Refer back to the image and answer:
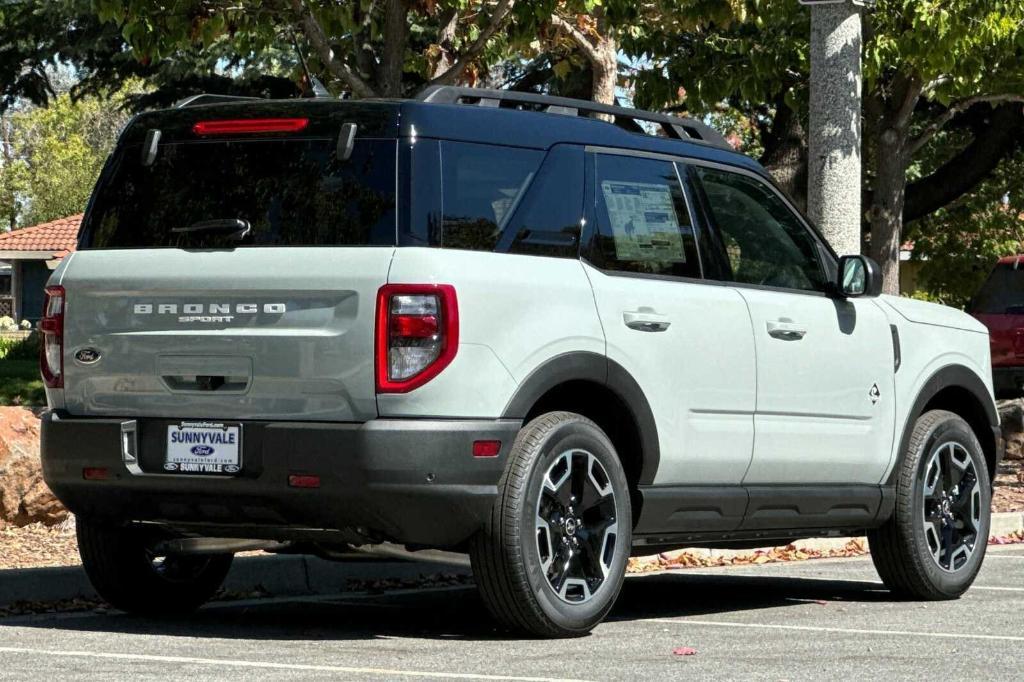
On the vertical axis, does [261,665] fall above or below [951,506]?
below

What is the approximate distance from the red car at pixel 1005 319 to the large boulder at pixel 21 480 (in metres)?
13.7

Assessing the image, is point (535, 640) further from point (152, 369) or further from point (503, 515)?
point (152, 369)

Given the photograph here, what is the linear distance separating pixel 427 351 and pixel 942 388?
138 inches

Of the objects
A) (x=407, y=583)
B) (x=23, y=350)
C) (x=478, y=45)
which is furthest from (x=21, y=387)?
(x=407, y=583)

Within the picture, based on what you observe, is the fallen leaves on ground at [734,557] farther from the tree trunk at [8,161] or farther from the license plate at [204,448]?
the tree trunk at [8,161]

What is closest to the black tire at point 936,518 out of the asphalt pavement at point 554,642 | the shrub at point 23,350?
the asphalt pavement at point 554,642

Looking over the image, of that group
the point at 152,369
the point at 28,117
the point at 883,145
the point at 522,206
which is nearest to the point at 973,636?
→ the point at 522,206

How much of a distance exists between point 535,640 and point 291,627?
111 centimetres

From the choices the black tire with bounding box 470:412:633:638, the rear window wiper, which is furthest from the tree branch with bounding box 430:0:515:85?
the black tire with bounding box 470:412:633:638

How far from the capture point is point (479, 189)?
730 centimetres

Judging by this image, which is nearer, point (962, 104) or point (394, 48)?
point (394, 48)

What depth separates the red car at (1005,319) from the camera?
864 inches

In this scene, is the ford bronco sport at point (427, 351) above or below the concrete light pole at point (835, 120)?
below

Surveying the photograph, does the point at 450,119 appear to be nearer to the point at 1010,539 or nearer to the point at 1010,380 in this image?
the point at 1010,539
